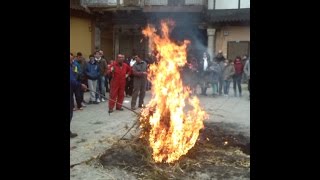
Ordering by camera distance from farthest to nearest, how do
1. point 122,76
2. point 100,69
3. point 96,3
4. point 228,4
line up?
point 96,3 → point 228,4 → point 100,69 → point 122,76

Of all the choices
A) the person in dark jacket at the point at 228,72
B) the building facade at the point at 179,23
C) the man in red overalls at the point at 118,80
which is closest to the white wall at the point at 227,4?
the building facade at the point at 179,23

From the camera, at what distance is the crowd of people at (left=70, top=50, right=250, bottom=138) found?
39.0 ft

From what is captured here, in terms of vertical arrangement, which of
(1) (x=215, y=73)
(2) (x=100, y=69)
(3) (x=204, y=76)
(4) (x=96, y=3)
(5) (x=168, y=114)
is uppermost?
(4) (x=96, y=3)

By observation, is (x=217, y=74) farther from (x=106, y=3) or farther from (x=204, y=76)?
(x=106, y=3)

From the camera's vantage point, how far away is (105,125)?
31.9ft

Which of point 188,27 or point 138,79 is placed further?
point 188,27

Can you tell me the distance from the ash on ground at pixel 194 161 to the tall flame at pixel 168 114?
0.63ft

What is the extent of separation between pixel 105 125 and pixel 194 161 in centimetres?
387

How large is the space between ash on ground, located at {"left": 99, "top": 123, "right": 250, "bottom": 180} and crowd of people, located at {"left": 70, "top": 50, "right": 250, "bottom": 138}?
72.4 inches

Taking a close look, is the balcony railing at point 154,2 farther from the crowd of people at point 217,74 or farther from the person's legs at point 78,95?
the person's legs at point 78,95

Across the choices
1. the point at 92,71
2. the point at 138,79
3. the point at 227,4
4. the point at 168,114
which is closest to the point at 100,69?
the point at 92,71

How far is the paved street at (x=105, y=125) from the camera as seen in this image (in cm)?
604
